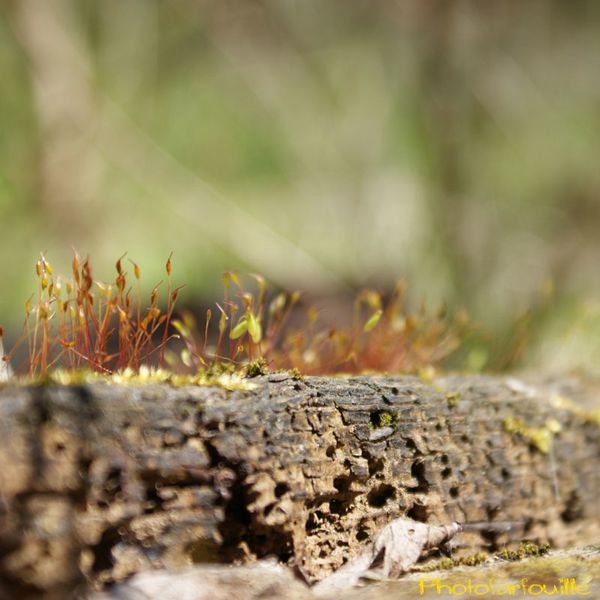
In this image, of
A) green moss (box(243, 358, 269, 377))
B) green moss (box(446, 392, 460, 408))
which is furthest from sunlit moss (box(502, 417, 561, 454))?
green moss (box(243, 358, 269, 377))

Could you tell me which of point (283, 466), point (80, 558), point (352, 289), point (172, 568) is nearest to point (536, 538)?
point (283, 466)

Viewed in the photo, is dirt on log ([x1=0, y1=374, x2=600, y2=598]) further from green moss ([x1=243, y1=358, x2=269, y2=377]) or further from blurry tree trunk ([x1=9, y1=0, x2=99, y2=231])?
blurry tree trunk ([x1=9, y1=0, x2=99, y2=231])

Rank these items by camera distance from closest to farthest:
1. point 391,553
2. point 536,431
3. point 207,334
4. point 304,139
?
point 391,553 < point 536,431 < point 207,334 < point 304,139

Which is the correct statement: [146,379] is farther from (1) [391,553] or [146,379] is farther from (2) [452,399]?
(2) [452,399]

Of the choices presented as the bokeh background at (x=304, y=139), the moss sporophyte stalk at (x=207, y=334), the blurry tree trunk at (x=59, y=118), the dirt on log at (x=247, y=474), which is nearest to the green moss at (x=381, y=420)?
the dirt on log at (x=247, y=474)

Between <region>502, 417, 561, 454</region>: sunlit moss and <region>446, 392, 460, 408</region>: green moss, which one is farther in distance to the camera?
<region>502, 417, 561, 454</region>: sunlit moss

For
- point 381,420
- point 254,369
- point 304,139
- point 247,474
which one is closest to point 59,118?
point 304,139
